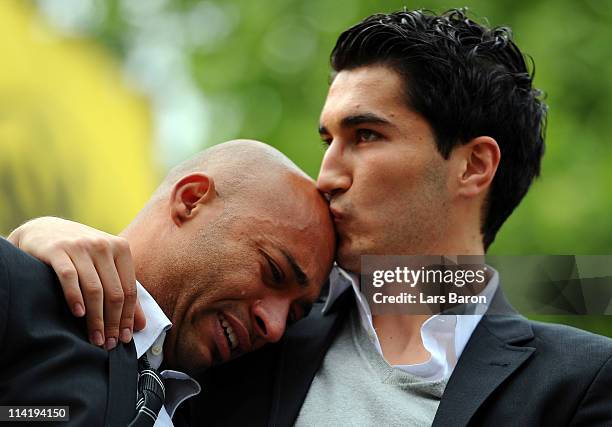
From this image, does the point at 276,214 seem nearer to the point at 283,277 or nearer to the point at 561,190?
the point at 283,277

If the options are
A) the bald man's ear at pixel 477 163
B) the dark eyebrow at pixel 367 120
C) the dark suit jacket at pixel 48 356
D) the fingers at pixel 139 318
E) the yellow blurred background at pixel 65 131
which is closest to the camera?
the dark suit jacket at pixel 48 356

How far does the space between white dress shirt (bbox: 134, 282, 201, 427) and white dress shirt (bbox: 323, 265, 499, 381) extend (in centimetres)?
61

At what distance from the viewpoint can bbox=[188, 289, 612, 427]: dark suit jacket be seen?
259 centimetres

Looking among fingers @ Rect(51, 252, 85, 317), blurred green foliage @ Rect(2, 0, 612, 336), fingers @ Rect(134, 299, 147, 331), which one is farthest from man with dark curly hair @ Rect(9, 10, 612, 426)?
blurred green foliage @ Rect(2, 0, 612, 336)

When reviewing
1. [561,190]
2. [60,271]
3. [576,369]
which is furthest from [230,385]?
[561,190]

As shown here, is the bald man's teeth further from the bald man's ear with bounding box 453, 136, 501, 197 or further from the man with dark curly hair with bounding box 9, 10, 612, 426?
the bald man's ear with bounding box 453, 136, 501, 197

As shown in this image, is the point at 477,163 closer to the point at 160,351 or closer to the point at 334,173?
the point at 334,173

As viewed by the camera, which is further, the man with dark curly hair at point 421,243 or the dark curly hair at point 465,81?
the dark curly hair at point 465,81

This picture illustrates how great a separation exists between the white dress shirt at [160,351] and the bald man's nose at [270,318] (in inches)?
9.6

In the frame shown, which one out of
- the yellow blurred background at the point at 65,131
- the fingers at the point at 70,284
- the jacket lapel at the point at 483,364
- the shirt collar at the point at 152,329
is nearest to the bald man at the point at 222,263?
the shirt collar at the point at 152,329

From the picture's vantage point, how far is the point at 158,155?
6824mm

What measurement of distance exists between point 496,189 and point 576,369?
842 millimetres

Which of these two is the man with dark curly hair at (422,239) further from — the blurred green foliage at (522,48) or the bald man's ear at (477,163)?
the blurred green foliage at (522,48)

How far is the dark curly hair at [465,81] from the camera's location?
3.17m
